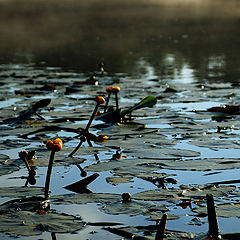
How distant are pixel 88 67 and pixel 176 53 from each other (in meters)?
3.32

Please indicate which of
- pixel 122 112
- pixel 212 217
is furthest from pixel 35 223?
pixel 122 112

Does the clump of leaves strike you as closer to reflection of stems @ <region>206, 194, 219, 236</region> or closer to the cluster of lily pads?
the cluster of lily pads

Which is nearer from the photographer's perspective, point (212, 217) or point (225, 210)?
point (212, 217)

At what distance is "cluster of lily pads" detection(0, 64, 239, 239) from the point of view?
197 cm

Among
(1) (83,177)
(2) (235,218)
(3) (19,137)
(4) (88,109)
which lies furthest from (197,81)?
(2) (235,218)

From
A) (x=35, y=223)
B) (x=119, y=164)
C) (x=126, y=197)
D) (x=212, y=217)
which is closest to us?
(x=212, y=217)

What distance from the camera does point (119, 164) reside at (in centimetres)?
273

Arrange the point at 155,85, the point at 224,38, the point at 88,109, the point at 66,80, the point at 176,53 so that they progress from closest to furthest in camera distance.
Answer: the point at 88,109, the point at 155,85, the point at 66,80, the point at 176,53, the point at 224,38

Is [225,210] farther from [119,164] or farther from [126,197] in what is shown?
[119,164]

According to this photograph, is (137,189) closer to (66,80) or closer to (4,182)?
(4,182)

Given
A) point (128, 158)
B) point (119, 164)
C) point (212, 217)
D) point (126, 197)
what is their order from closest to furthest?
1. point (212, 217)
2. point (126, 197)
3. point (119, 164)
4. point (128, 158)

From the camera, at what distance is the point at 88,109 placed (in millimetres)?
4648

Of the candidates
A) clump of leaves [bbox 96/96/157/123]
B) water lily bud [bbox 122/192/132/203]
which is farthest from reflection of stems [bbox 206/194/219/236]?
clump of leaves [bbox 96/96/157/123]

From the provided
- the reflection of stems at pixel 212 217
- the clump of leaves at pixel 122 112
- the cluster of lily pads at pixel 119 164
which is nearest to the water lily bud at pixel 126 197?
the cluster of lily pads at pixel 119 164
